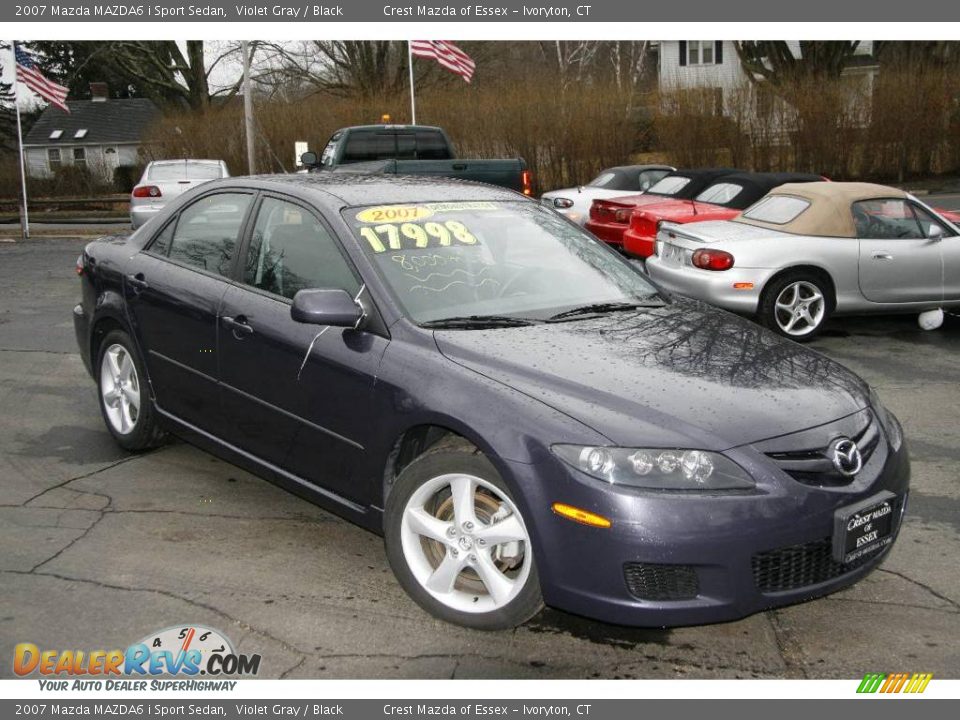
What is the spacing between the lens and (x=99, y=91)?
6850 centimetres

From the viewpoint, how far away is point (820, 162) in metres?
32.9

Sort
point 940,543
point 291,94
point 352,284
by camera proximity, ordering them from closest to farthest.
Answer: point 352,284 < point 940,543 < point 291,94

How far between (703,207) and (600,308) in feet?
28.7

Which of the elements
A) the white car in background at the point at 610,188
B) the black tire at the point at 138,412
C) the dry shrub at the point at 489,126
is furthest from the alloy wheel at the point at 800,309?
the dry shrub at the point at 489,126

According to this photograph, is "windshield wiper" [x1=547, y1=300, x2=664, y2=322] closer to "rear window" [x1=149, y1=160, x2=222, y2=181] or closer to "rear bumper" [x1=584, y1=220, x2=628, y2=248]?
"rear bumper" [x1=584, y1=220, x2=628, y2=248]

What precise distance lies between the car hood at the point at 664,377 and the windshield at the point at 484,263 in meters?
0.25

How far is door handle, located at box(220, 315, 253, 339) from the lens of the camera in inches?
185

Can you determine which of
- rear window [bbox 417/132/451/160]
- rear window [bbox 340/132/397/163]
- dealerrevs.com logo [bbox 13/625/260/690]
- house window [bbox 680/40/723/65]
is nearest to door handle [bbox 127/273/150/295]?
dealerrevs.com logo [bbox 13/625/260/690]

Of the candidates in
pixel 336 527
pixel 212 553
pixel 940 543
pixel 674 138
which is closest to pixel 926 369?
pixel 940 543

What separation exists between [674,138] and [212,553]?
30.0 metres

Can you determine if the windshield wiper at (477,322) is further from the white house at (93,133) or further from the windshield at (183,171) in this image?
the white house at (93,133)

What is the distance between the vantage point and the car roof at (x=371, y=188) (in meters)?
4.79

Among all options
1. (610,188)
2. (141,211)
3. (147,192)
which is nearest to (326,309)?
(610,188)

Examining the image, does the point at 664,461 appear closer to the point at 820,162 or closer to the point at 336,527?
the point at 336,527
